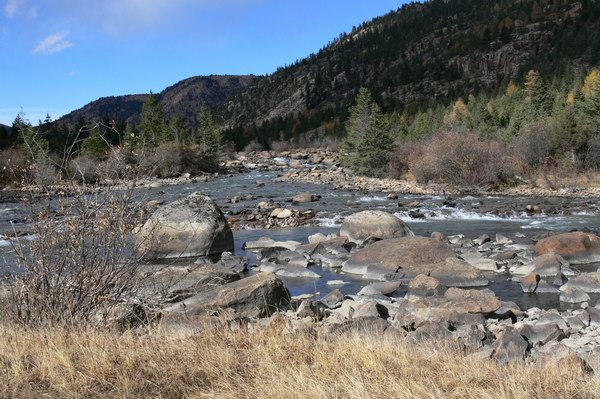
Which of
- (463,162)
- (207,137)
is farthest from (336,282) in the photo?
(207,137)

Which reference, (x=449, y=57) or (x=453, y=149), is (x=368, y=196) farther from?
(x=449, y=57)

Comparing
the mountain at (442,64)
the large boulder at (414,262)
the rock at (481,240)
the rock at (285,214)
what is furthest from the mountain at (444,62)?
the large boulder at (414,262)

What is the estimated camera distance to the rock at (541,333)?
792 centimetres

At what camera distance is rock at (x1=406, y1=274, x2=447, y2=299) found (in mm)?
11109

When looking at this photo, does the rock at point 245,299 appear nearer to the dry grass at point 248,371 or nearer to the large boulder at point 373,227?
the dry grass at point 248,371

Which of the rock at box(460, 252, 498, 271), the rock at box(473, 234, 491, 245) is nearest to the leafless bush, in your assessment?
the rock at box(460, 252, 498, 271)

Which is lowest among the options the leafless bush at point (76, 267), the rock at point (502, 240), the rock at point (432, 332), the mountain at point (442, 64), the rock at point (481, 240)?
the rock at point (502, 240)

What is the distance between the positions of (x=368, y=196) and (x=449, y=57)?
140 m

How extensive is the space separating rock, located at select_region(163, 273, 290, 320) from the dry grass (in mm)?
3471

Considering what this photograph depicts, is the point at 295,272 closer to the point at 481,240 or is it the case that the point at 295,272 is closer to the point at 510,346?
the point at 481,240

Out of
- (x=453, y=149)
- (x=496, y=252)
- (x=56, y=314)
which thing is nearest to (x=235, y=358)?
(x=56, y=314)

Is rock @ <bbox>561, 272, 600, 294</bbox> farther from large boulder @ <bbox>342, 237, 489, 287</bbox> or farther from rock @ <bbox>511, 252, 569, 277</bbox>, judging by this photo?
large boulder @ <bbox>342, 237, 489, 287</bbox>

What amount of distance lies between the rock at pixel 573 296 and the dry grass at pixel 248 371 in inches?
234

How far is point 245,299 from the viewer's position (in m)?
9.13
